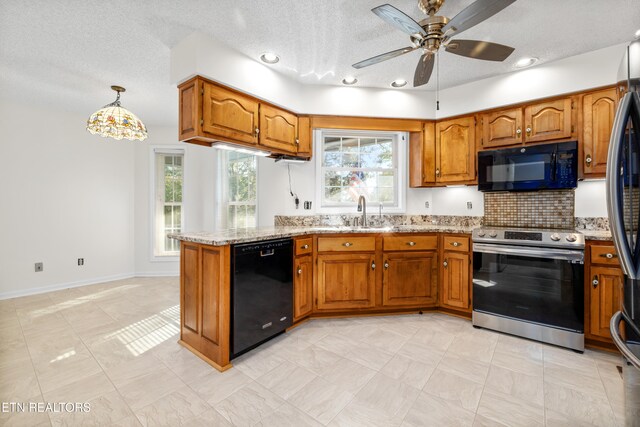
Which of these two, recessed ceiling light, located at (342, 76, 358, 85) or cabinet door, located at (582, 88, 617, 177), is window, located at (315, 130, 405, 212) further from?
cabinet door, located at (582, 88, 617, 177)

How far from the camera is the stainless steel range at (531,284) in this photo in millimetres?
2229

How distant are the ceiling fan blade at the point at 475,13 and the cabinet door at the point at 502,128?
1.68 meters

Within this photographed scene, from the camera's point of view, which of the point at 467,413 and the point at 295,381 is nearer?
the point at 467,413

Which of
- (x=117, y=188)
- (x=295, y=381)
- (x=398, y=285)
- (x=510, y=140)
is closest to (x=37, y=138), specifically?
(x=117, y=188)

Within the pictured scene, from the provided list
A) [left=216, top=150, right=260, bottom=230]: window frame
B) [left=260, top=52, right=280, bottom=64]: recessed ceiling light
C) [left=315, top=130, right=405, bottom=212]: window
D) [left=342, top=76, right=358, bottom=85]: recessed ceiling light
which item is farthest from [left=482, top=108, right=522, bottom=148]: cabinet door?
[left=216, top=150, right=260, bottom=230]: window frame

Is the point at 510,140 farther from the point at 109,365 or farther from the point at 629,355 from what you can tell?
the point at 109,365

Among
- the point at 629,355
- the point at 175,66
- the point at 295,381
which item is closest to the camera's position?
the point at 629,355

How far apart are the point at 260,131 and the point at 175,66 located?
0.88 meters

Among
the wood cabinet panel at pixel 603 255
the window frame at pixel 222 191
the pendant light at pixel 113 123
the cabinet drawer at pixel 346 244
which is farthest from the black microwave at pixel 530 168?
the pendant light at pixel 113 123

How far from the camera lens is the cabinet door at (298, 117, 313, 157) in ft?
10.3

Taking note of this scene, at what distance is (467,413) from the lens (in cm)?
153

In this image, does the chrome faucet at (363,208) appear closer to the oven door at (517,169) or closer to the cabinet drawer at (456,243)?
the cabinet drawer at (456,243)

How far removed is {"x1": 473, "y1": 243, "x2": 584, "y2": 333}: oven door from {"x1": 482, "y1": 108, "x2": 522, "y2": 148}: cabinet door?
1180 millimetres

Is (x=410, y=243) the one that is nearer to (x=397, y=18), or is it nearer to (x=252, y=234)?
(x=252, y=234)
